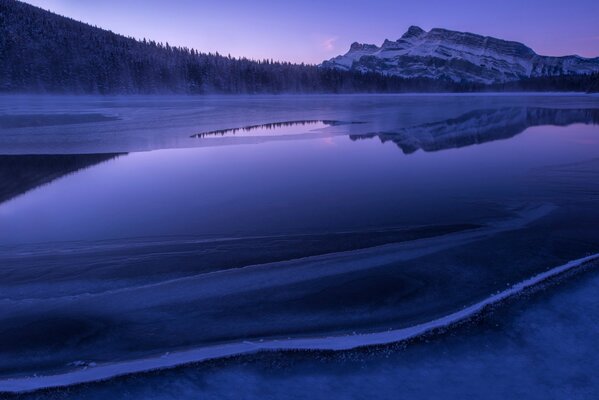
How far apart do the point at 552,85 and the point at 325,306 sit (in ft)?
467

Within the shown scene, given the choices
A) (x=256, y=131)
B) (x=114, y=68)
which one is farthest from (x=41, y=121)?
(x=114, y=68)

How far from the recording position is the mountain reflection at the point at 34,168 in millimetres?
9305

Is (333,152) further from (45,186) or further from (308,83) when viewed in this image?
(308,83)

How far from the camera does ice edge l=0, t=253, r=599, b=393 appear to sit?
11.0 ft

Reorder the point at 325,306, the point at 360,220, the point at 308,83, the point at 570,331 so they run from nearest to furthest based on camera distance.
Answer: the point at 570,331, the point at 325,306, the point at 360,220, the point at 308,83

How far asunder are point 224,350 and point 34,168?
10.5m

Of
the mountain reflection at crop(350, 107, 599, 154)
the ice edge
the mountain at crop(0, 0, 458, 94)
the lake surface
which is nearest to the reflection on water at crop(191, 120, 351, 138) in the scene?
the mountain reflection at crop(350, 107, 599, 154)

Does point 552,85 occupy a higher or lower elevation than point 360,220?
higher

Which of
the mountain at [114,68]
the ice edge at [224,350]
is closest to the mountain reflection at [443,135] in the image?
the ice edge at [224,350]

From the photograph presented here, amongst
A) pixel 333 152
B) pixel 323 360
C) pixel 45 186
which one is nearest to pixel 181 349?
pixel 323 360

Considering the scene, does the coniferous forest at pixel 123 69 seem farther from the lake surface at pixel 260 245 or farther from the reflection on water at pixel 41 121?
the lake surface at pixel 260 245

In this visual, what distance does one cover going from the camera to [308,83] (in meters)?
110

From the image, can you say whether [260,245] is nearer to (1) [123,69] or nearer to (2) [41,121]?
(2) [41,121]

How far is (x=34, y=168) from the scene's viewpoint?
11.4 metres
